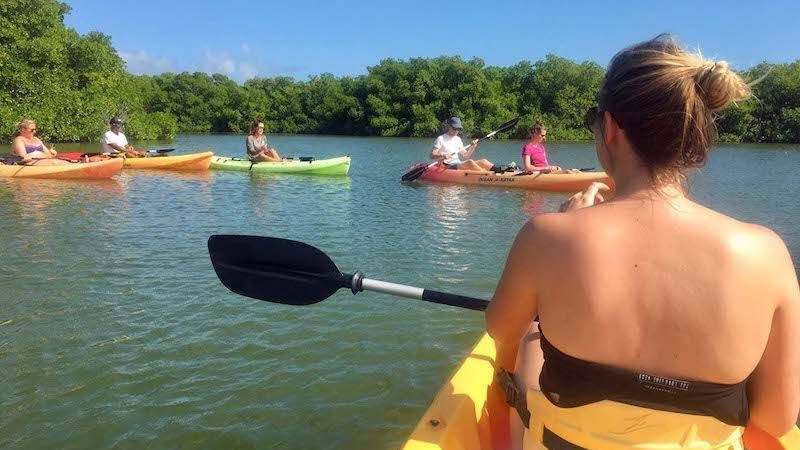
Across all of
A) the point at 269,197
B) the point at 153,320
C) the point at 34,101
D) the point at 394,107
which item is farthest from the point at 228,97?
the point at 153,320

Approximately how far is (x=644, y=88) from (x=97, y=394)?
3568 mm

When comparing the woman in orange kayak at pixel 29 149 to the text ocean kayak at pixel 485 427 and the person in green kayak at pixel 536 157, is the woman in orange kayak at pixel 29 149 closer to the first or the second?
the person in green kayak at pixel 536 157

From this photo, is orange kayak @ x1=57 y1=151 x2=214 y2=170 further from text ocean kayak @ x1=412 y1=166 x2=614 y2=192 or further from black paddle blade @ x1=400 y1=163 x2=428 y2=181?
text ocean kayak @ x1=412 y1=166 x2=614 y2=192

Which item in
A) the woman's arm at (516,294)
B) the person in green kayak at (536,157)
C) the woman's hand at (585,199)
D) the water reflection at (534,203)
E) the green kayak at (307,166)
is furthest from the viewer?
the green kayak at (307,166)

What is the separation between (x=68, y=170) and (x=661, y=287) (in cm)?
1416

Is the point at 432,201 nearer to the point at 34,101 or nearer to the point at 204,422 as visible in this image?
the point at 204,422

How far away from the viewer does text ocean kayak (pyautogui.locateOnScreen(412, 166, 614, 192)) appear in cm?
1212

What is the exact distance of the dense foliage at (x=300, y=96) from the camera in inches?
1077

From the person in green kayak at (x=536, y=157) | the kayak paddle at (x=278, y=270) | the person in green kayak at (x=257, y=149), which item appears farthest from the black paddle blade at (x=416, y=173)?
the kayak paddle at (x=278, y=270)

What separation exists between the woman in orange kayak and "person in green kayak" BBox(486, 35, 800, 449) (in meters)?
14.2

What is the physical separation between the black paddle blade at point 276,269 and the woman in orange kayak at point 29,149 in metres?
12.2

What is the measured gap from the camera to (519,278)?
1539mm

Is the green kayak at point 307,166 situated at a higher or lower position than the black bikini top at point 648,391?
lower

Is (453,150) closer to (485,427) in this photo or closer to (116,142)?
(116,142)
